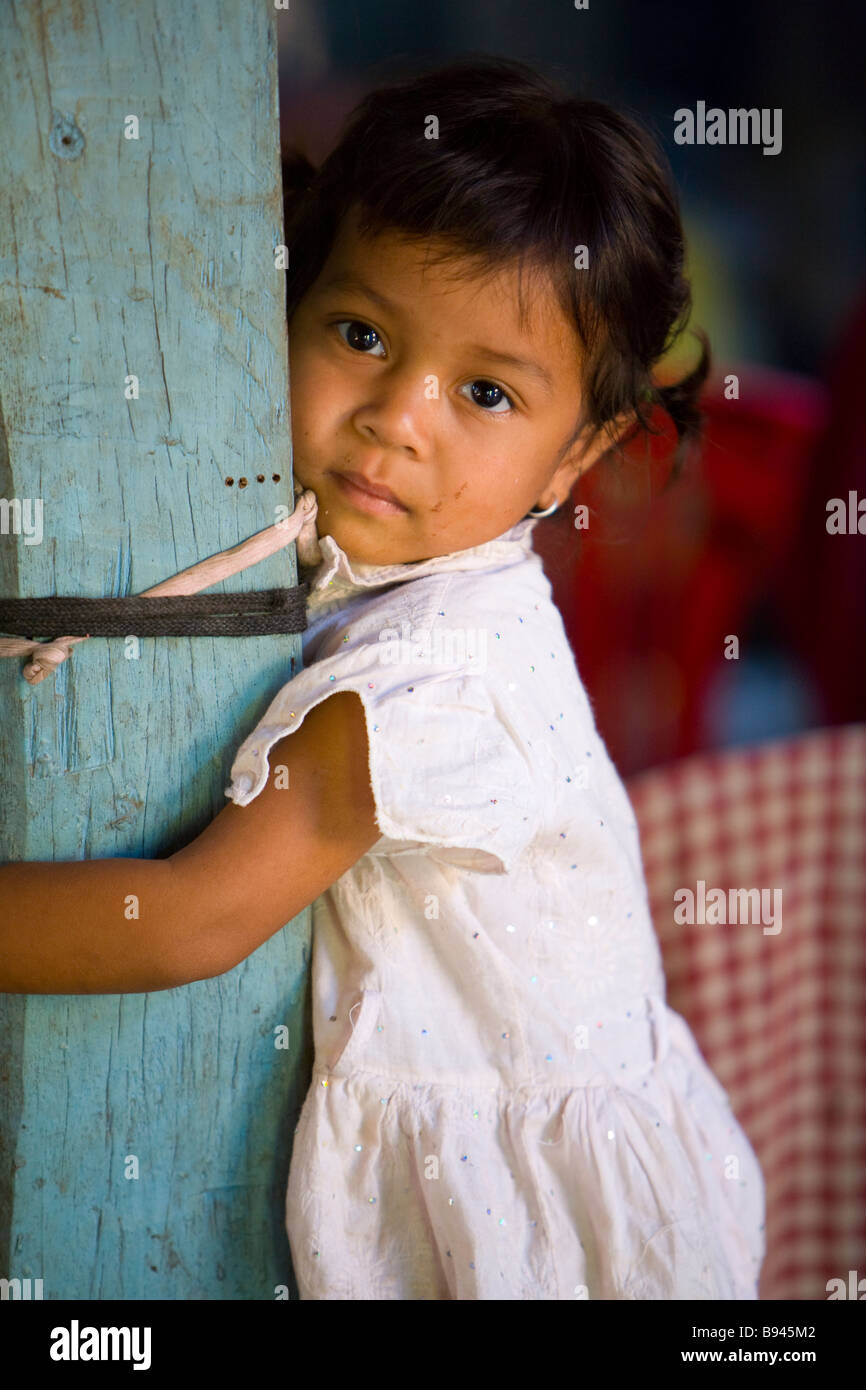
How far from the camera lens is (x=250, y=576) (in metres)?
0.90

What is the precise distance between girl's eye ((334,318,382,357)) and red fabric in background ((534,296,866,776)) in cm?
137

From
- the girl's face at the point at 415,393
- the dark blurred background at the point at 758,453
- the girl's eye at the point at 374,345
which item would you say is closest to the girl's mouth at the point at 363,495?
the girl's face at the point at 415,393

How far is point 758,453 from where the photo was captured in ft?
7.95

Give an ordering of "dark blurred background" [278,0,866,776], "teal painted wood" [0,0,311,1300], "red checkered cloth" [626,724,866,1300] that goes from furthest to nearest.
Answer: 1. "dark blurred background" [278,0,866,776]
2. "red checkered cloth" [626,724,866,1300]
3. "teal painted wood" [0,0,311,1300]

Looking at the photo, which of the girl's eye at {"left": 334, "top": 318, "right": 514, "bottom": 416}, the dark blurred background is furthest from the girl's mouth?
the dark blurred background

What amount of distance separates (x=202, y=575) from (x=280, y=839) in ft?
0.70

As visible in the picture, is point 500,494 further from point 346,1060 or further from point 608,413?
point 346,1060

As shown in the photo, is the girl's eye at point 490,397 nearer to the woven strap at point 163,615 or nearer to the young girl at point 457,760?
the young girl at point 457,760

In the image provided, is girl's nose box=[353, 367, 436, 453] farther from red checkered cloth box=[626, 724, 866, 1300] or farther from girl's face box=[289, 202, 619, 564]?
red checkered cloth box=[626, 724, 866, 1300]

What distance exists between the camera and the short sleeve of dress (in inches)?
34.0

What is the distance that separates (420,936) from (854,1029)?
4.83 feet

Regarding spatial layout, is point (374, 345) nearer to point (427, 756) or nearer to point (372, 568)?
point (372, 568)
